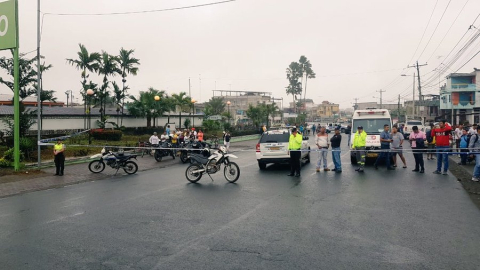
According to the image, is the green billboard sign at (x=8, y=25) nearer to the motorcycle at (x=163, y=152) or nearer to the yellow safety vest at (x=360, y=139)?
the motorcycle at (x=163, y=152)

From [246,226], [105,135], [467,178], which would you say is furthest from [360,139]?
[105,135]

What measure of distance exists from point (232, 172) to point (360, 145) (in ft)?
18.8

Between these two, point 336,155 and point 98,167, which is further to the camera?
point 98,167

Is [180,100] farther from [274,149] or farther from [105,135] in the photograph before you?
[274,149]

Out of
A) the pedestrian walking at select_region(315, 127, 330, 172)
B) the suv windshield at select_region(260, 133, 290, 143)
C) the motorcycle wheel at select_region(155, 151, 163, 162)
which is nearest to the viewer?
the pedestrian walking at select_region(315, 127, 330, 172)

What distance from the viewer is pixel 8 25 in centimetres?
1571

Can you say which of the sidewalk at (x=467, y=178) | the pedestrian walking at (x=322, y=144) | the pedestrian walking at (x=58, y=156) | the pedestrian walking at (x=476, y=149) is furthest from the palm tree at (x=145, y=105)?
the pedestrian walking at (x=476, y=149)

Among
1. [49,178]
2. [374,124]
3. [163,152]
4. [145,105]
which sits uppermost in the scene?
[145,105]

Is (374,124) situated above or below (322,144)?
above

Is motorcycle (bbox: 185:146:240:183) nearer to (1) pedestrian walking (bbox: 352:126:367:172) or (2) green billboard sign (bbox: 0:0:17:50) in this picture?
(1) pedestrian walking (bbox: 352:126:367:172)

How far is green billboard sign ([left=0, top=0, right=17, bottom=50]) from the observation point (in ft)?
51.0

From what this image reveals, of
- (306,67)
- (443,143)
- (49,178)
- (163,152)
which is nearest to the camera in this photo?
(443,143)

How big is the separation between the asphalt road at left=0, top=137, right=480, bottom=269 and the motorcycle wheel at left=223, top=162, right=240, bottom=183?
1.60 ft

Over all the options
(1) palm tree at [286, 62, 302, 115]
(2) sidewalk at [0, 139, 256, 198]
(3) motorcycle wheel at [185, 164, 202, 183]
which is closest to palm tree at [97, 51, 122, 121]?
(2) sidewalk at [0, 139, 256, 198]
